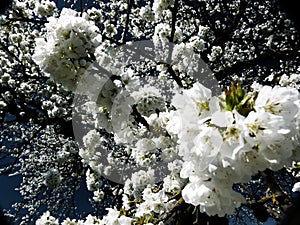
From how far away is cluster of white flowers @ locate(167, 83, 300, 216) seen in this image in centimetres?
111

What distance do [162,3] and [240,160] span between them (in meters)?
3.59

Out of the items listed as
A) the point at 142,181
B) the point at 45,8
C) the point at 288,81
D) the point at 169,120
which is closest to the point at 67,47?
the point at 169,120

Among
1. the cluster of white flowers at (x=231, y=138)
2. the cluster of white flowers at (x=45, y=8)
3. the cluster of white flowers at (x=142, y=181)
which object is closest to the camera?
the cluster of white flowers at (x=231, y=138)

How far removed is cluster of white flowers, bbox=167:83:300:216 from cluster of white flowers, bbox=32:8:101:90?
2.78 feet

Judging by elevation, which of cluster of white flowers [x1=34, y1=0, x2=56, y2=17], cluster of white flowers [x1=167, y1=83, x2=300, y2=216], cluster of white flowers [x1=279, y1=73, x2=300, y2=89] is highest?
cluster of white flowers [x1=34, y1=0, x2=56, y2=17]

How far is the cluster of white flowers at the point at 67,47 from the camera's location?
1881 mm

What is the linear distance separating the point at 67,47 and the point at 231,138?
1.14 meters

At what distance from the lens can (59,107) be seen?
586 cm

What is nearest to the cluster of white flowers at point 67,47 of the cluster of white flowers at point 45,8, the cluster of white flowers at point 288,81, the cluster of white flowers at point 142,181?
the cluster of white flowers at point 142,181

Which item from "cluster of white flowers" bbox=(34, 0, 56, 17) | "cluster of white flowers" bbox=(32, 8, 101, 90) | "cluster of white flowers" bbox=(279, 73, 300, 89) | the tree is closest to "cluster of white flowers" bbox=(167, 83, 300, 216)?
the tree

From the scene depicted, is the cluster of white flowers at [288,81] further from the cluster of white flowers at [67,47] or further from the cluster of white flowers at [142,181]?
the cluster of white flowers at [67,47]

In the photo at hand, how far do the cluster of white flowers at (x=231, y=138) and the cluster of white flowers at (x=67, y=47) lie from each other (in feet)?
2.78

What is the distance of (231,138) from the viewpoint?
112 cm

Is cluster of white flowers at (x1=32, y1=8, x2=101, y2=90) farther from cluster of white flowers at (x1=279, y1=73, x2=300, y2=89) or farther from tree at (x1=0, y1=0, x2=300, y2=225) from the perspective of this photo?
cluster of white flowers at (x1=279, y1=73, x2=300, y2=89)
